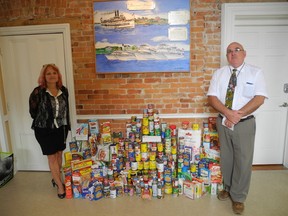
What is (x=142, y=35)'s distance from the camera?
277cm

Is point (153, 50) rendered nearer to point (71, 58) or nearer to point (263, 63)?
point (71, 58)

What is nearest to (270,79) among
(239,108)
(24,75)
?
(239,108)

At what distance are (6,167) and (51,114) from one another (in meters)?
1.14

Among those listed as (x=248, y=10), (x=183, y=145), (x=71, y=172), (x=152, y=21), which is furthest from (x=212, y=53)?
(x=71, y=172)

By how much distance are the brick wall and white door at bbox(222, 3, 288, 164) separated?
0.26m

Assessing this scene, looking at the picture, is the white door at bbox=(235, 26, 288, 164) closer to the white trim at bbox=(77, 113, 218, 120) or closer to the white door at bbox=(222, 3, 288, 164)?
the white door at bbox=(222, 3, 288, 164)

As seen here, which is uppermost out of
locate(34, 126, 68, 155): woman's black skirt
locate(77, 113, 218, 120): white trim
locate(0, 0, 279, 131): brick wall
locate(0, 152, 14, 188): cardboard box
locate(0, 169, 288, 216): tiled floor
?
locate(0, 0, 279, 131): brick wall

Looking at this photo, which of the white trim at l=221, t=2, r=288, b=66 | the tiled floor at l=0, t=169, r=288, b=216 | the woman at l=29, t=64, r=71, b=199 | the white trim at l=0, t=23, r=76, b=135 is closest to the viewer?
the tiled floor at l=0, t=169, r=288, b=216

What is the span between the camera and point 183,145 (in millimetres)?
2730

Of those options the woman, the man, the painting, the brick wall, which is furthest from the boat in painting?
the man

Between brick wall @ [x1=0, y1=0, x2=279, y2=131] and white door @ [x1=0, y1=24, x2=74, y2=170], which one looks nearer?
brick wall @ [x1=0, y1=0, x2=279, y2=131]

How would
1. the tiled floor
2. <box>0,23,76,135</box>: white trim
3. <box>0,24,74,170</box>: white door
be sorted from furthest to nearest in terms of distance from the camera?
<box>0,24,74,170</box>: white door → <box>0,23,76,135</box>: white trim → the tiled floor

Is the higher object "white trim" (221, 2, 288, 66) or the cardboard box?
"white trim" (221, 2, 288, 66)

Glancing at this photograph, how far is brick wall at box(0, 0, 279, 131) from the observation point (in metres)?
2.78
